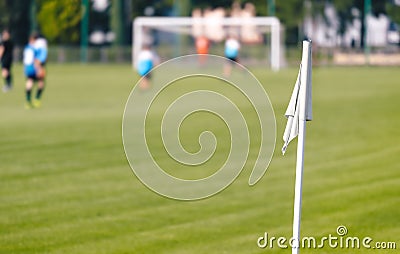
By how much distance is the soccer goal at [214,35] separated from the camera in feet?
Result: 220

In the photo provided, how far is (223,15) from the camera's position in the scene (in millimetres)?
85688

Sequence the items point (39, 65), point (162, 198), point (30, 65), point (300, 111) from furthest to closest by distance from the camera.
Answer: point (39, 65) < point (30, 65) < point (162, 198) < point (300, 111)

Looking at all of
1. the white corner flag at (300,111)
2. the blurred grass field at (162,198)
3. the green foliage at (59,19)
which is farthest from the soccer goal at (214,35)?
the white corner flag at (300,111)

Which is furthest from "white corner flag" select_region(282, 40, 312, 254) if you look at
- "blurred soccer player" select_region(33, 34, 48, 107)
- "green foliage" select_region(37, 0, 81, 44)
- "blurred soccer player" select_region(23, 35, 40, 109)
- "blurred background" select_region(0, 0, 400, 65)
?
"green foliage" select_region(37, 0, 81, 44)

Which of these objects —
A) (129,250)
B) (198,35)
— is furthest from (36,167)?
(198,35)

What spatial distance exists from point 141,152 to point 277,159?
35.7 feet

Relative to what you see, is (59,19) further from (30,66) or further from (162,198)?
(162,198)

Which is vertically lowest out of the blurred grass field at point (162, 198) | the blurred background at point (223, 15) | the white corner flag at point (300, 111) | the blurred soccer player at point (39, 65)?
the blurred background at point (223, 15)

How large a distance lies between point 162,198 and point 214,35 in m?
54.7

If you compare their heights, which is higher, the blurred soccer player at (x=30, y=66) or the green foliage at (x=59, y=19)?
the blurred soccer player at (x=30, y=66)

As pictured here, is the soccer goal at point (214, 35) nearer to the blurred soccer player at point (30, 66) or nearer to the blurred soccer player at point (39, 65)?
the blurred soccer player at point (39, 65)

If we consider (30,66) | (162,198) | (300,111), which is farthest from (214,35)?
(300,111)

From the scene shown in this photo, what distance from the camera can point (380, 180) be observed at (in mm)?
15281

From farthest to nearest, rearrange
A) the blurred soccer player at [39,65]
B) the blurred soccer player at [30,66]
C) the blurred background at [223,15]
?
the blurred background at [223,15], the blurred soccer player at [39,65], the blurred soccer player at [30,66]
